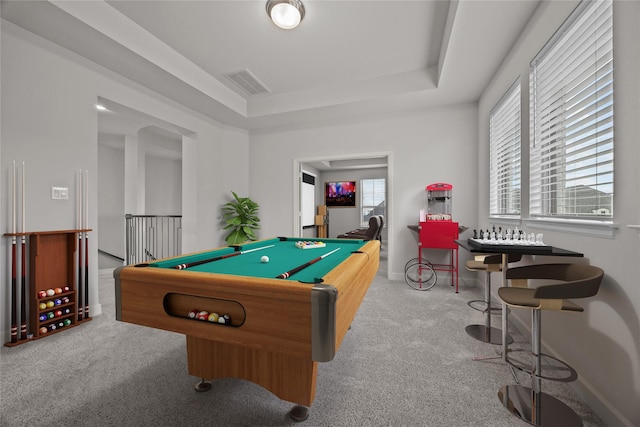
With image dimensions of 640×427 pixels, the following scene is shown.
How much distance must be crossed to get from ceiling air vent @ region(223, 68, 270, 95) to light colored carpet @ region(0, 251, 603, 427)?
132 inches

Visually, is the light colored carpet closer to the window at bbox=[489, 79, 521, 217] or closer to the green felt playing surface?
the green felt playing surface

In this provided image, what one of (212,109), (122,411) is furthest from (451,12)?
(122,411)

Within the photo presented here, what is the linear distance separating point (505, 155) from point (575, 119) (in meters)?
1.36

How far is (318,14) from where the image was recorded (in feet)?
8.51

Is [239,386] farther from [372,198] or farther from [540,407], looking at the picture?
[372,198]

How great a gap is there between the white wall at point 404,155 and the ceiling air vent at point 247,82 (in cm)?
105

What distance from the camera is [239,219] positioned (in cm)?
490

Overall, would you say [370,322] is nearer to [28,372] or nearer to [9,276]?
[28,372]

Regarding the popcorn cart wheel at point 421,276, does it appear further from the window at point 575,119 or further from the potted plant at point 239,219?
the potted plant at point 239,219

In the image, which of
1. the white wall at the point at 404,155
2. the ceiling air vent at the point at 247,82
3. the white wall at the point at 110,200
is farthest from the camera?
the white wall at the point at 110,200

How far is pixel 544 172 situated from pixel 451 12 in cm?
163

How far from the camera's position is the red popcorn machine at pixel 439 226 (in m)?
3.82

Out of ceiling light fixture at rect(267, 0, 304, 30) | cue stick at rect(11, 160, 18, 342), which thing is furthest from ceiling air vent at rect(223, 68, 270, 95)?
cue stick at rect(11, 160, 18, 342)

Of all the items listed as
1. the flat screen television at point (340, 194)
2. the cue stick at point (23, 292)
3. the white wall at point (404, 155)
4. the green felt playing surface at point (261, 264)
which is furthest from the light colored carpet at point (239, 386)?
the flat screen television at point (340, 194)
